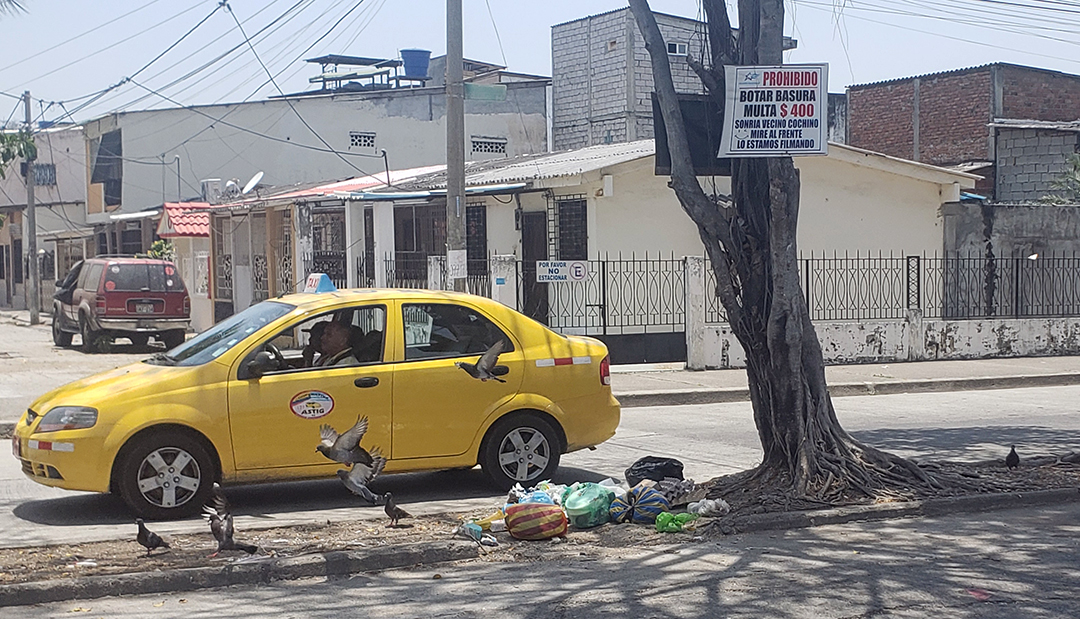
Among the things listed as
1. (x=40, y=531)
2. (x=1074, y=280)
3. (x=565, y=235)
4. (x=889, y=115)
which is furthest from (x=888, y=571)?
(x=889, y=115)

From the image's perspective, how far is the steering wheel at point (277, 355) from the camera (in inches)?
340

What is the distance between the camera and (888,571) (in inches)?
266

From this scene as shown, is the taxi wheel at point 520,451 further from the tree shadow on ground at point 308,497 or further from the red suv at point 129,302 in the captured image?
the red suv at point 129,302

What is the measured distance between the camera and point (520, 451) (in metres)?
9.24

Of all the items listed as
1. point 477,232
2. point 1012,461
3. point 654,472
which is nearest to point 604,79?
point 477,232

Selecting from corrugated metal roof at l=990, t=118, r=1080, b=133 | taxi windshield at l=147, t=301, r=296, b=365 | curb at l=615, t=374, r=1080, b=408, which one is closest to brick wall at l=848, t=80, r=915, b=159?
corrugated metal roof at l=990, t=118, r=1080, b=133

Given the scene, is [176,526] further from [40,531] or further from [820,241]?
[820,241]

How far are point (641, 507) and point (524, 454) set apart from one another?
57.1 inches

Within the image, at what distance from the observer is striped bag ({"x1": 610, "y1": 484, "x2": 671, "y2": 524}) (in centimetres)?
803

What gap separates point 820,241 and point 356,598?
17.5 meters

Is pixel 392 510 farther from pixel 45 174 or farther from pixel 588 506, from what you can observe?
pixel 45 174

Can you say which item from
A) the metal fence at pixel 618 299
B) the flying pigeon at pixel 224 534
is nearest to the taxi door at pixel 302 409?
the flying pigeon at pixel 224 534

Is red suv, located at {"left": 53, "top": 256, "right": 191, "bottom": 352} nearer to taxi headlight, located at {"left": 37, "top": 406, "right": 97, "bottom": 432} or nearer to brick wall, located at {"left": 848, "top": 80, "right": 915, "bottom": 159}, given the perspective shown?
taxi headlight, located at {"left": 37, "top": 406, "right": 97, "bottom": 432}

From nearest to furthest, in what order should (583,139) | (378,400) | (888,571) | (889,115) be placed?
(888,571) → (378,400) → (889,115) → (583,139)
